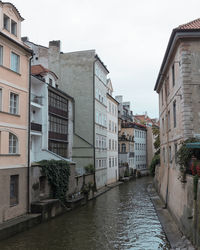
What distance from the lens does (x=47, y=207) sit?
18.8 metres

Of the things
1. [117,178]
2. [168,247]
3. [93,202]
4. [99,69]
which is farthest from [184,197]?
[117,178]

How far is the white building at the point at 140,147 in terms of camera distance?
60444 mm

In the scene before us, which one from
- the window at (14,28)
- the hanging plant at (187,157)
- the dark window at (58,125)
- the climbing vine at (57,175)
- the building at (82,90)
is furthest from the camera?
the building at (82,90)

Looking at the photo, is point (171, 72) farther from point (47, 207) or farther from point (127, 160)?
point (127, 160)

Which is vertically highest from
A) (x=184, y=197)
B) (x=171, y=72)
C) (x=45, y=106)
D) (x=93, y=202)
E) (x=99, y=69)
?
(x=99, y=69)

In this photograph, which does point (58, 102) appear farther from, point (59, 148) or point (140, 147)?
point (140, 147)

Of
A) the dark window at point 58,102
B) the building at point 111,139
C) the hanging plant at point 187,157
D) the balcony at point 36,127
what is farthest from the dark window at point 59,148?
the hanging plant at point 187,157

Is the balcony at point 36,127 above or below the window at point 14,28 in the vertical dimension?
below

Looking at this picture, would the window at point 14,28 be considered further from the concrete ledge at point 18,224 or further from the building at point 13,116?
the concrete ledge at point 18,224

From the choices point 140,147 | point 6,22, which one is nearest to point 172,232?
point 6,22

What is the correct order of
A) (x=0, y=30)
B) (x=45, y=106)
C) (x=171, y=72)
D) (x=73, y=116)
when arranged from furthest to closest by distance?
1. (x=73, y=116)
2. (x=45, y=106)
3. (x=171, y=72)
4. (x=0, y=30)

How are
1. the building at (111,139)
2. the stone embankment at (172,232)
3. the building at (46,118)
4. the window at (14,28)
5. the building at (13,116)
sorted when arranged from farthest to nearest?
1. the building at (111,139)
2. the building at (46,118)
3. the window at (14,28)
4. the building at (13,116)
5. the stone embankment at (172,232)

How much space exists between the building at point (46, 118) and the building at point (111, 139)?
1238 centimetres

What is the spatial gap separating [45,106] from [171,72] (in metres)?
11.1
